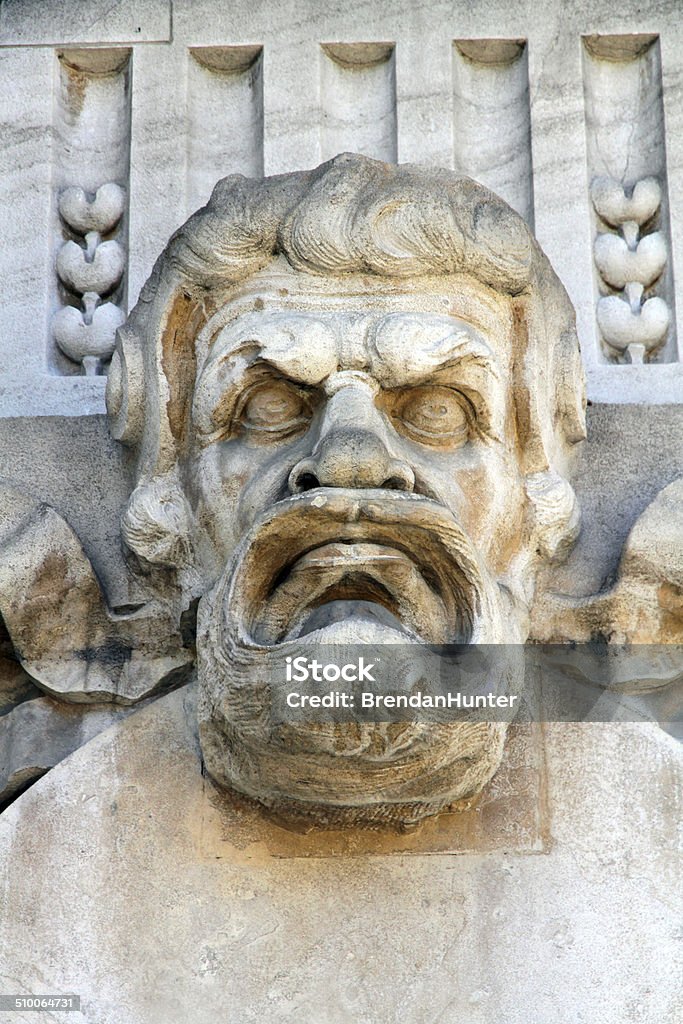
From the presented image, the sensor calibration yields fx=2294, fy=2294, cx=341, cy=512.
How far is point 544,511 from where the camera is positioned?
13.8 feet

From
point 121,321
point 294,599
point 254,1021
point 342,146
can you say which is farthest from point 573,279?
point 254,1021

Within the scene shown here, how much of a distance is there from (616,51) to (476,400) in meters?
1.36

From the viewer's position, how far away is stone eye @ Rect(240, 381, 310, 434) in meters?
4.10

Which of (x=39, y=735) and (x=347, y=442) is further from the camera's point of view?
(x=39, y=735)

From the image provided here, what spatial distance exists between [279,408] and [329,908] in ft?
2.91

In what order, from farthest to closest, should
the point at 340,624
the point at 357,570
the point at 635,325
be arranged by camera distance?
1. the point at 635,325
2. the point at 357,570
3. the point at 340,624

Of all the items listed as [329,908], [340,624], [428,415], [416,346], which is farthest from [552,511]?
[329,908]

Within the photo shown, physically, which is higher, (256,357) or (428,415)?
(256,357)

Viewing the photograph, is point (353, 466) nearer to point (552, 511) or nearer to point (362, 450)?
point (362, 450)

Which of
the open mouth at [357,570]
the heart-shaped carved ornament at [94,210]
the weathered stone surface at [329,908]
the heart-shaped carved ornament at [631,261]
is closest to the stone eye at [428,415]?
the open mouth at [357,570]

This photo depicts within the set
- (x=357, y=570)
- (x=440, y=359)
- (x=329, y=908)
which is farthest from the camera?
(x=440, y=359)

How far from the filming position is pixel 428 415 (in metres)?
4.10

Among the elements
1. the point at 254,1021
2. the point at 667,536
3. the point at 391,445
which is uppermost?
the point at 391,445

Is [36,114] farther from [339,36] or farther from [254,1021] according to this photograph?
[254,1021]
